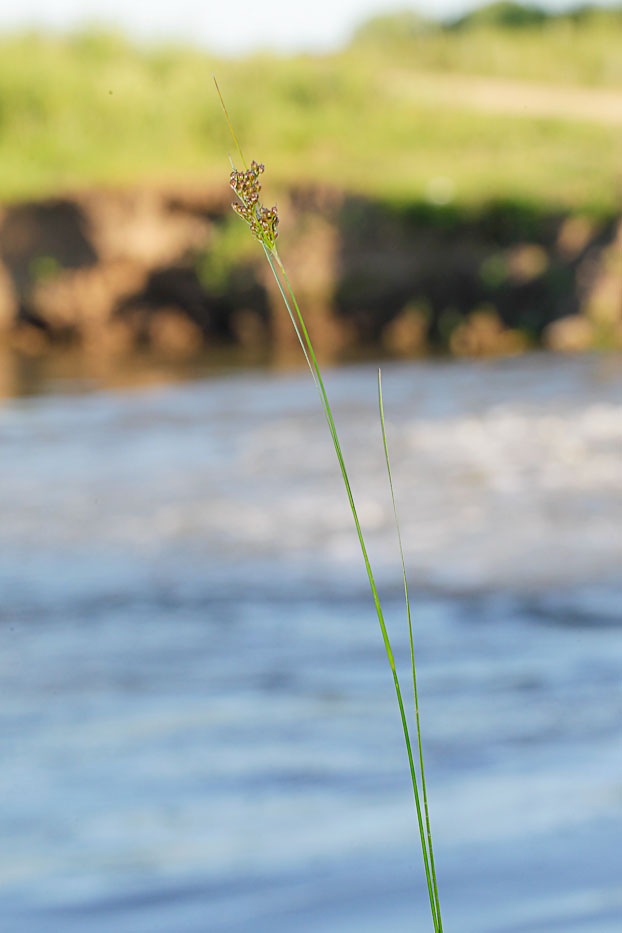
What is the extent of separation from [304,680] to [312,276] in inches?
Result: 305

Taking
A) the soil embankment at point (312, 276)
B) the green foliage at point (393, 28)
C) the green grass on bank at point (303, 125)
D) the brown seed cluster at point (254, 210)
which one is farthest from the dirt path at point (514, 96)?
the brown seed cluster at point (254, 210)

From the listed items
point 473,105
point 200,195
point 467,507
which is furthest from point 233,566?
point 473,105

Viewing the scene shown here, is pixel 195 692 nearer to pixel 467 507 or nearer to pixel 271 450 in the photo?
pixel 467 507

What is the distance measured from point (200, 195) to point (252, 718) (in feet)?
28.9

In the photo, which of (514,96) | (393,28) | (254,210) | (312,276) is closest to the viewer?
(254,210)

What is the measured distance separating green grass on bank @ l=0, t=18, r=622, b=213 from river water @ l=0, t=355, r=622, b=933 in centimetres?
440

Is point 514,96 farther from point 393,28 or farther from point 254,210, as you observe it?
point 254,210

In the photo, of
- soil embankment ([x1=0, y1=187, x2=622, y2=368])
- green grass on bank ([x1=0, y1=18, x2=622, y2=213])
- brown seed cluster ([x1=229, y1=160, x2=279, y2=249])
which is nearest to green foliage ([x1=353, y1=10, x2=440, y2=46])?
green grass on bank ([x1=0, y1=18, x2=622, y2=213])

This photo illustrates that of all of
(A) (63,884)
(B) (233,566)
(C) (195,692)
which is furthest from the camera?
(B) (233,566)

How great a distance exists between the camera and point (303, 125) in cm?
1333

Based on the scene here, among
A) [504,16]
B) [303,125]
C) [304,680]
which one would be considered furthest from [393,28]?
[304,680]

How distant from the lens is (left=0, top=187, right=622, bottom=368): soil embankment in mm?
10133

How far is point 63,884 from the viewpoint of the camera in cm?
232

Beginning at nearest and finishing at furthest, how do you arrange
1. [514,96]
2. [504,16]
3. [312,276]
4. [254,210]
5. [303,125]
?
1. [254,210]
2. [312,276]
3. [303,125]
4. [514,96]
5. [504,16]
